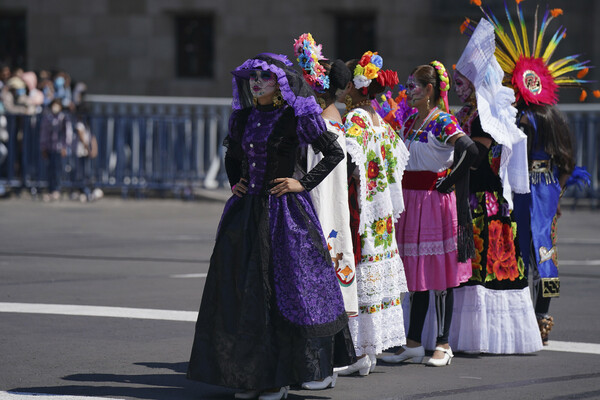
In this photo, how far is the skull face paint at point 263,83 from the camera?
7.45 metres

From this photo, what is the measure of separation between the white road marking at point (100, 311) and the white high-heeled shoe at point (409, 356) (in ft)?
6.46

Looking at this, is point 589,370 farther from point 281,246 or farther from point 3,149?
point 3,149

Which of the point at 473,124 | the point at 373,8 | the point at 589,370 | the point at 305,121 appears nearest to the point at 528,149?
the point at 473,124

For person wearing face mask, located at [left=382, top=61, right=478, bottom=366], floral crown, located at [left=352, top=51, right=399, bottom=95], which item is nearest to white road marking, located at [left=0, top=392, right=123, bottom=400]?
person wearing face mask, located at [left=382, top=61, right=478, bottom=366]

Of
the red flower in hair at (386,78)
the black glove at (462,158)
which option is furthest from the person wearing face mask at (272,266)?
the black glove at (462,158)

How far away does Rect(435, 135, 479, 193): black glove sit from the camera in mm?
8516

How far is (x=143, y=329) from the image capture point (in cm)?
970

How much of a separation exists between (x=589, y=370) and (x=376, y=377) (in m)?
1.36

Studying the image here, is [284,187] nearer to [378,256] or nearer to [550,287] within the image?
[378,256]

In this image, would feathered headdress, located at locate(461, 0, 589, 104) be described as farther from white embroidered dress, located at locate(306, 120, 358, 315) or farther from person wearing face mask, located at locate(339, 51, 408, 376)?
white embroidered dress, located at locate(306, 120, 358, 315)

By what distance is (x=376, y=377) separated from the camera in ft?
26.8

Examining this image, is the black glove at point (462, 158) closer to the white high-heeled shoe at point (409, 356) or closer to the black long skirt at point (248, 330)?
the white high-heeled shoe at point (409, 356)

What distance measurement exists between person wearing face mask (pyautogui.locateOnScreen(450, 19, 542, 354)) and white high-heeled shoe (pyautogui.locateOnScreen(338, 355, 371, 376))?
105 cm

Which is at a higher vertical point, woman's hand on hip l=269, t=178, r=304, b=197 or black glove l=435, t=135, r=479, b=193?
black glove l=435, t=135, r=479, b=193
